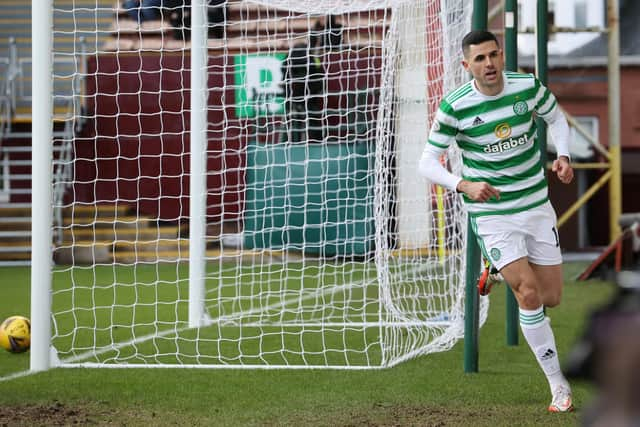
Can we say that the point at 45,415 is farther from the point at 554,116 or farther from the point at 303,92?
the point at 303,92

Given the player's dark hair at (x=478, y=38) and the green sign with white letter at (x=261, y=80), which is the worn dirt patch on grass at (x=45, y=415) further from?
the green sign with white letter at (x=261, y=80)

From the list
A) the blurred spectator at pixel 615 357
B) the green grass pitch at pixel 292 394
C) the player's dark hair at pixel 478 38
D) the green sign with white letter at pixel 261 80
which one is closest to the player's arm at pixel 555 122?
the player's dark hair at pixel 478 38

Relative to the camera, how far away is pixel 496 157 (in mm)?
4680

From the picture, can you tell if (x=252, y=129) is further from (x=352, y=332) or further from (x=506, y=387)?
(x=506, y=387)

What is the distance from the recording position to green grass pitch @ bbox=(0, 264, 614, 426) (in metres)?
4.44

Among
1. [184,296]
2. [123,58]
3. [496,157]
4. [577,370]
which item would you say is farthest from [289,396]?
[123,58]

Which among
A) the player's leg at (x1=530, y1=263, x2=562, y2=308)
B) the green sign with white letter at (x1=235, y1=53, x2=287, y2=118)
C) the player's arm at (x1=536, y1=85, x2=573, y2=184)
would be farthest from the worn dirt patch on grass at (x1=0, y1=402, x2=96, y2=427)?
the green sign with white letter at (x1=235, y1=53, x2=287, y2=118)

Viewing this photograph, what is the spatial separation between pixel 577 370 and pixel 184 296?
9513mm

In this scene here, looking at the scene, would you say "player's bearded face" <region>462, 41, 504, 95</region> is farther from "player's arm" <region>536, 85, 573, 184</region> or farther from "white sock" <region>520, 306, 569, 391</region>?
"white sock" <region>520, 306, 569, 391</region>

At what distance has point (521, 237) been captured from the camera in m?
4.63

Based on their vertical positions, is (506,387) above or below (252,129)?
below

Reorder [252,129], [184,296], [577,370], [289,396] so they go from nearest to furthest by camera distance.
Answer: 1. [577,370]
2. [289,396]
3. [184,296]
4. [252,129]

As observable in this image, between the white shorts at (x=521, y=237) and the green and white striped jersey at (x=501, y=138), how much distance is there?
40 mm

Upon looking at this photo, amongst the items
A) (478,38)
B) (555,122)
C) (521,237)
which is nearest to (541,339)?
(521,237)
